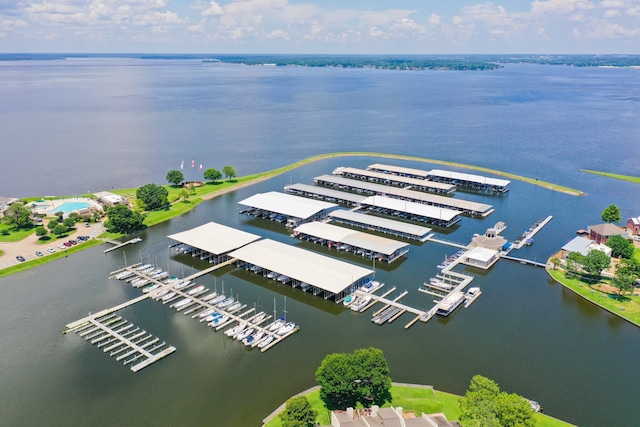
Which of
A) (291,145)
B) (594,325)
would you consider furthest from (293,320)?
(291,145)

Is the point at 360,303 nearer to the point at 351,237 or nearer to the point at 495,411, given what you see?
the point at 351,237

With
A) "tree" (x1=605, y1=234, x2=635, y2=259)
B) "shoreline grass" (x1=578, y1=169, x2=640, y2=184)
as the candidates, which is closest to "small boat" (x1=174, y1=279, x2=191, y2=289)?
"tree" (x1=605, y1=234, x2=635, y2=259)

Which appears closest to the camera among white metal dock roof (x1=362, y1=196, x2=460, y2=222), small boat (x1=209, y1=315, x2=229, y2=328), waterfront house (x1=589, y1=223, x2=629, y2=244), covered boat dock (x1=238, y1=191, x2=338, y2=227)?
small boat (x1=209, y1=315, x2=229, y2=328)

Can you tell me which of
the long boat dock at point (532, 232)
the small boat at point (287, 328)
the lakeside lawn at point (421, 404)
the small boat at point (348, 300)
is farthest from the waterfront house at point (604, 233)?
the small boat at point (287, 328)

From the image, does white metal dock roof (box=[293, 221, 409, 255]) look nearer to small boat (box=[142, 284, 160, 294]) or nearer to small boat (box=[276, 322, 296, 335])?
small boat (box=[276, 322, 296, 335])

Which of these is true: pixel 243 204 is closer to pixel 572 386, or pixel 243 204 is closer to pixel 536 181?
pixel 572 386

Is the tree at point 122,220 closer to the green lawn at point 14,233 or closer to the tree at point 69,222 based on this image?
the tree at point 69,222
